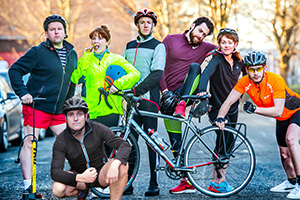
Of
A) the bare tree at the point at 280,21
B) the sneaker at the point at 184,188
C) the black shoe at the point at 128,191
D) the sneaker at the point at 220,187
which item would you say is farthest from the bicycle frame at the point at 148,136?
the bare tree at the point at 280,21

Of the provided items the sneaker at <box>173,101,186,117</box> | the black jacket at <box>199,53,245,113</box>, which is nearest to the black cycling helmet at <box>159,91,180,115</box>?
the sneaker at <box>173,101,186,117</box>

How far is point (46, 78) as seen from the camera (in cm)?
504

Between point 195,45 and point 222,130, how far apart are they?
1127mm

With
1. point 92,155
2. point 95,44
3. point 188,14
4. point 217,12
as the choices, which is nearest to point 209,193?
point 92,155

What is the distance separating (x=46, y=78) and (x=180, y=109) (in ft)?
5.36

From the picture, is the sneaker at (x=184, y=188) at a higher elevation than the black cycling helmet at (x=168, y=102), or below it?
below

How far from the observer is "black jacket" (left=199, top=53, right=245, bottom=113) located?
5.18 meters

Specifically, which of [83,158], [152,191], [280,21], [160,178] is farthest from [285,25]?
[83,158]

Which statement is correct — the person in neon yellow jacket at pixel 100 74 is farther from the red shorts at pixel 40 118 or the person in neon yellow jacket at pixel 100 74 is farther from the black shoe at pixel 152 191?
the black shoe at pixel 152 191

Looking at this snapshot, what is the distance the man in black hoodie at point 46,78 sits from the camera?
496cm

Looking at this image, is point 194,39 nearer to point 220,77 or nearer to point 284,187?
point 220,77

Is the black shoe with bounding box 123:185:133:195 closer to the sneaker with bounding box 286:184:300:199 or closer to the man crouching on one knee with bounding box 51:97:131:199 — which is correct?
the man crouching on one knee with bounding box 51:97:131:199

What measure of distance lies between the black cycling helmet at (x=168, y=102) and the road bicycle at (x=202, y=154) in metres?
0.14

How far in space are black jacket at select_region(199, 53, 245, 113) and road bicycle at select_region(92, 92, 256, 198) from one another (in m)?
0.32
